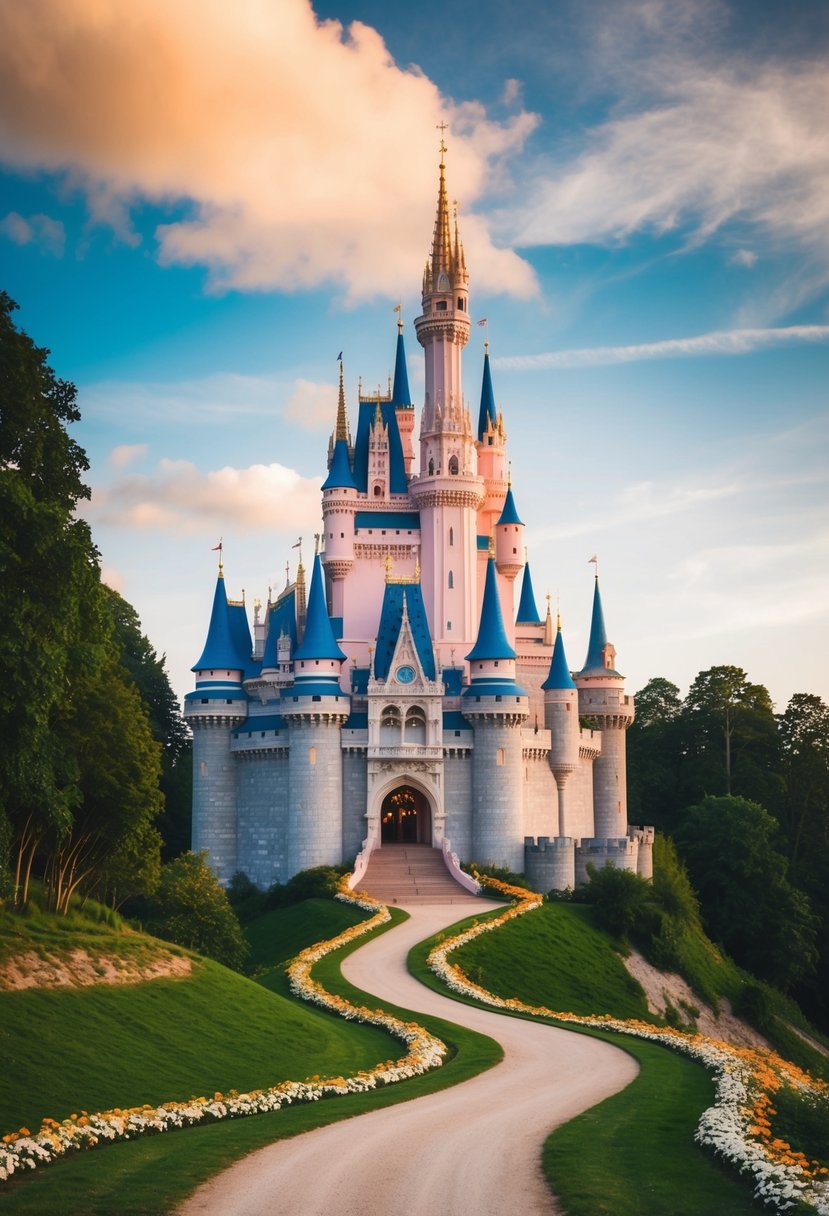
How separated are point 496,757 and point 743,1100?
4233cm

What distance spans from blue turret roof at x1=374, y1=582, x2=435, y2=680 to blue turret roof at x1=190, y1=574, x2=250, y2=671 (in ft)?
25.5

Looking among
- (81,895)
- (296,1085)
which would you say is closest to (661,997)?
(81,895)

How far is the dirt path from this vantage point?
19.2 metres

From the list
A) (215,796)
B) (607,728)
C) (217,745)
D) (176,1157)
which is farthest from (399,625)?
(176,1157)

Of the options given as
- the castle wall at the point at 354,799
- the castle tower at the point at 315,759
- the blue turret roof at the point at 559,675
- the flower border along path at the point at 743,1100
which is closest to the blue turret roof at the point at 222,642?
the castle tower at the point at 315,759

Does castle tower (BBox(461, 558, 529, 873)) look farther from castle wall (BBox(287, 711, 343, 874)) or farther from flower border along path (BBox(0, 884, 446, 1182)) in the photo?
flower border along path (BBox(0, 884, 446, 1182))

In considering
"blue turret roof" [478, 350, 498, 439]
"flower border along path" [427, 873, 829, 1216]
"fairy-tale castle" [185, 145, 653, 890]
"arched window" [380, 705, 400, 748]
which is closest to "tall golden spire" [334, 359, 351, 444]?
"fairy-tale castle" [185, 145, 653, 890]

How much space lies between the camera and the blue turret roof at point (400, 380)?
3327 inches

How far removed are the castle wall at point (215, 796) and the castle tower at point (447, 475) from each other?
12378 mm

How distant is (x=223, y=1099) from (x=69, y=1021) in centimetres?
381

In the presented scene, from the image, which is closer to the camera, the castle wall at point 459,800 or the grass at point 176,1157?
the grass at point 176,1157

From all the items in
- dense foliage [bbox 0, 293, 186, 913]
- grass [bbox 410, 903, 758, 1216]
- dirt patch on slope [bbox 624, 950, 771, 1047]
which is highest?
dense foliage [bbox 0, 293, 186, 913]

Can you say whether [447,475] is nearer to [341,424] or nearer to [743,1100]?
[341,424]

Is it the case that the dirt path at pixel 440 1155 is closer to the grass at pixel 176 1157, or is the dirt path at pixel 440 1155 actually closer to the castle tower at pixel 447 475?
the grass at pixel 176 1157
